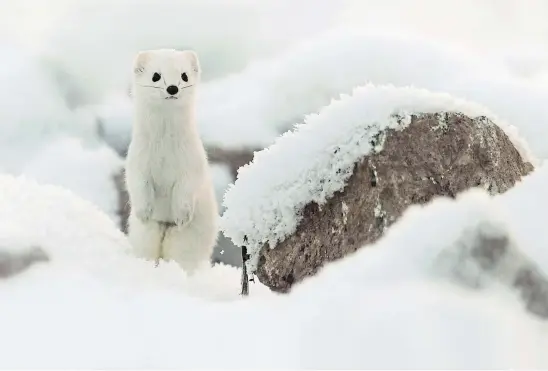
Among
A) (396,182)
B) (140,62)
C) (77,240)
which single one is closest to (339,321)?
(396,182)

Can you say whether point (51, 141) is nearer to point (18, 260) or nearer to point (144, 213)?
point (144, 213)

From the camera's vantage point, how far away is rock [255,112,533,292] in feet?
3.62

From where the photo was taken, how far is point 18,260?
1011 millimetres

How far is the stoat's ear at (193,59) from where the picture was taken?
169cm

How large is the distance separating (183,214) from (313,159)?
694mm

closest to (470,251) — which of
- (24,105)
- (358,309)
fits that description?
(358,309)

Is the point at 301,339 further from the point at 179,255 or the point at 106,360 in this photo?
the point at 179,255

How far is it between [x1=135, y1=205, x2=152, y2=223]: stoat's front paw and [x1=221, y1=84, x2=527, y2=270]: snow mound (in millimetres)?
552

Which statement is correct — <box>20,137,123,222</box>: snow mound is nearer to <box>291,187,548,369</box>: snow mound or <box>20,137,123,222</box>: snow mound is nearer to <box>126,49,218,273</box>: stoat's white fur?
<box>126,49,218,273</box>: stoat's white fur

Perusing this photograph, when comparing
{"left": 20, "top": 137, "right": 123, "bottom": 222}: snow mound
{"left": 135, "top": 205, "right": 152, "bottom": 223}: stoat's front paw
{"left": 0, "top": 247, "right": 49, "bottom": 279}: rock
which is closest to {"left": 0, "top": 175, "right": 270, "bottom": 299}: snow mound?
{"left": 0, "top": 247, "right": 49, "bottom": 279}: rock

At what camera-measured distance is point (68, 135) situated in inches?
101

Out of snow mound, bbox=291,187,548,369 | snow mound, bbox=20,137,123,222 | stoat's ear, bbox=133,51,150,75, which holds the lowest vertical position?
snow mound, bbox=20,137,123,222

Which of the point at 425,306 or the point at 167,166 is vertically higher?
the point at 425,306

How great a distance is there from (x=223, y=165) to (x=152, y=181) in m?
0.75
